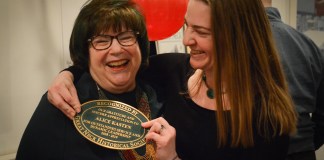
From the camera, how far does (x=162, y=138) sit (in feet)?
3.35

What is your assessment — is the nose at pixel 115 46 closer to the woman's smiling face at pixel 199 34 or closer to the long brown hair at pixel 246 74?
the woman's smiling face at pixel 199 34

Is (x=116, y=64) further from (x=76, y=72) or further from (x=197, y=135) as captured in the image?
(x=197, y=135)

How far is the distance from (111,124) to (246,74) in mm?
495

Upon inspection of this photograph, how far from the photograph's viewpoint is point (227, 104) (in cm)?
111

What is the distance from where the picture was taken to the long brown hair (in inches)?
38.9

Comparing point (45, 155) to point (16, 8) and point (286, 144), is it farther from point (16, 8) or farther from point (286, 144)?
point (16, 8)

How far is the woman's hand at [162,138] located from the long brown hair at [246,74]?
0.54 ft

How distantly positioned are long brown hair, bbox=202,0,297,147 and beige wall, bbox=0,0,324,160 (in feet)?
3.98

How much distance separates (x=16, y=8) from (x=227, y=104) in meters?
1.29

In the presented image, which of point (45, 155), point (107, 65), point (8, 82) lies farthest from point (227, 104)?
point (8, 82)

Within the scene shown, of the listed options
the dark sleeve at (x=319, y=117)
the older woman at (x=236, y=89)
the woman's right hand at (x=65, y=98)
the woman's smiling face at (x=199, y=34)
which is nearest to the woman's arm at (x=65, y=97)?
the woman's right hand at (x=65, y=98)

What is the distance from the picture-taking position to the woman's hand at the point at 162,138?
1020mm

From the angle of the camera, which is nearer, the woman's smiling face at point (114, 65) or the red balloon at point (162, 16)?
the woman's smiling face at point (114, 65)

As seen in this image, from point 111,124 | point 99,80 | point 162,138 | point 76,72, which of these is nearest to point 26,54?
point 76,72
